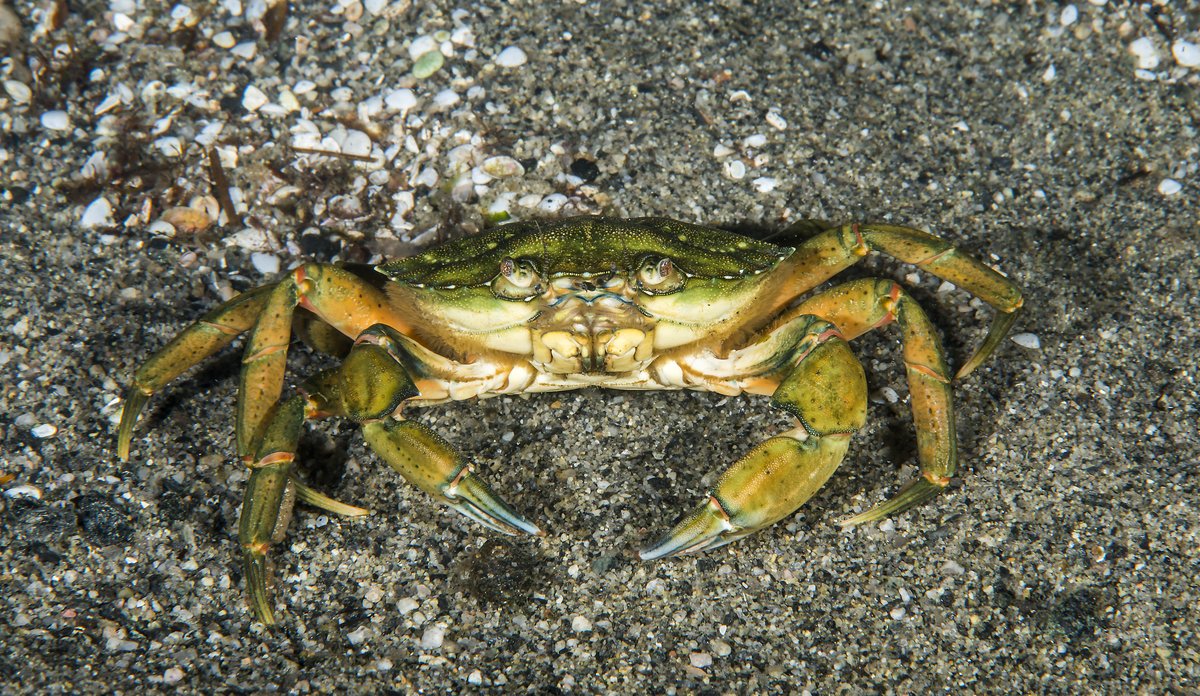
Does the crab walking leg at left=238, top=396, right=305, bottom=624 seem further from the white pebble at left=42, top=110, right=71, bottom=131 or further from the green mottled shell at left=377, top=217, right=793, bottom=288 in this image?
the white pebble at left=42, top=110, right=71, bottom=131

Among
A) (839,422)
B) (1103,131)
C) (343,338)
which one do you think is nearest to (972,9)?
(1103,131)

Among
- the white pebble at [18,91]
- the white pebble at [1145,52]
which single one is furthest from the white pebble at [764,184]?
the white pebble at [18,91]

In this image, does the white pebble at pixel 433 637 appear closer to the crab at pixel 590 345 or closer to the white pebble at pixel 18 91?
the crab at pixel 590 345

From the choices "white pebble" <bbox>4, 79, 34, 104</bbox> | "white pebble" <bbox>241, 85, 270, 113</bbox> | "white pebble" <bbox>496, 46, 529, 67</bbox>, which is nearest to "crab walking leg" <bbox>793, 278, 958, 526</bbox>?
"white pebble" <bbox>496, 46, 529, 67</bbox>

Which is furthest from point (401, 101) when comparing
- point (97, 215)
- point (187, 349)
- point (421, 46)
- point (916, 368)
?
point (916, 368)

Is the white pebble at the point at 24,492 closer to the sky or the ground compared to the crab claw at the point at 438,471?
closer to the ground

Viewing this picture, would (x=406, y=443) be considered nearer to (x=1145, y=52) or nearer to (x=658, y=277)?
(x=658, y=277)
